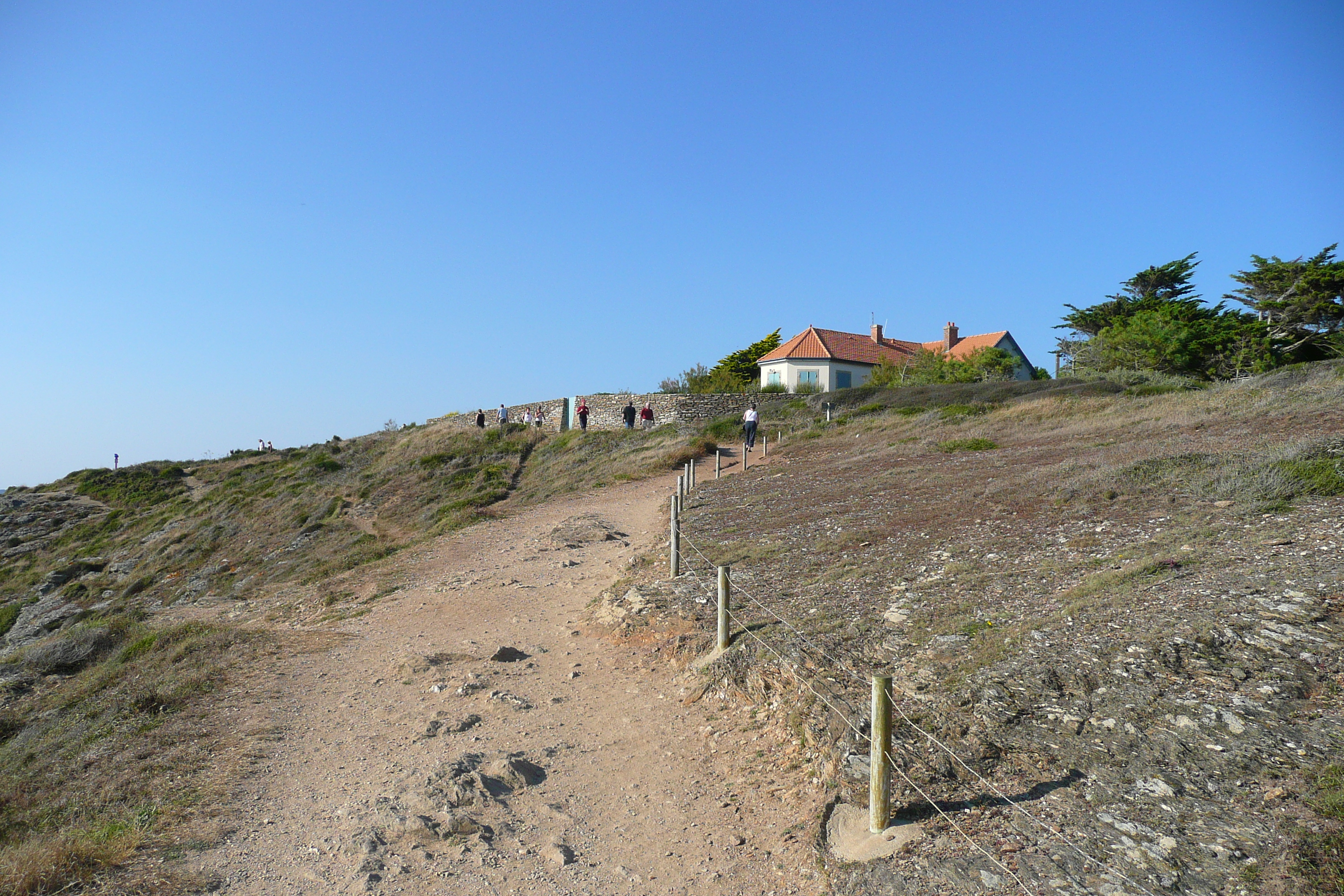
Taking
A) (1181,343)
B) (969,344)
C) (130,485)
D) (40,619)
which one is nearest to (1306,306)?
(1181,343)

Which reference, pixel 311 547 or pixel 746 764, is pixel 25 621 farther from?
pixel 746 764

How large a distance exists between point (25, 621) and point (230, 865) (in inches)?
1073

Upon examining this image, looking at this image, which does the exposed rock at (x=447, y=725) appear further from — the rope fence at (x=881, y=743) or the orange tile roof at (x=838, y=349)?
the orange tile roof at (x=838, y=349)

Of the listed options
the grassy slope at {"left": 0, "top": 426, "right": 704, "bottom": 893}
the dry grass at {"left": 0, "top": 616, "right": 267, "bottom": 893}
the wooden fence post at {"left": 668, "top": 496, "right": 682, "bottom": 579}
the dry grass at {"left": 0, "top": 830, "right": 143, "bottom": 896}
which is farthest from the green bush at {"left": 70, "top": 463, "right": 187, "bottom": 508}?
the dry grass at {"left": 0, "top": 830, "right": 143, "bottom": 896}

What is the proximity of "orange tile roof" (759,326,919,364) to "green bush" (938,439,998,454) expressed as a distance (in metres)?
31.6

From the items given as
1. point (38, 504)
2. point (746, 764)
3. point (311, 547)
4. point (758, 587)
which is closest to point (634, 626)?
point (758, 587)

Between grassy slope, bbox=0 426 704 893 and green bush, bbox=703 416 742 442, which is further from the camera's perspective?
green bush, bbox=703 416 742 442

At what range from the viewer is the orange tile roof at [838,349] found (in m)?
53.1

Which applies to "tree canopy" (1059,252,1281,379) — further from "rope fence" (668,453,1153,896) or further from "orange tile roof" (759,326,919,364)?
"rope fence" (668,453,1153,896)

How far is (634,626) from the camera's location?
390 inches

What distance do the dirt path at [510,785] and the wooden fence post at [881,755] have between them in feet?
1.79

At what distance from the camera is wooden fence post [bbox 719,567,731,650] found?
8.30 meters

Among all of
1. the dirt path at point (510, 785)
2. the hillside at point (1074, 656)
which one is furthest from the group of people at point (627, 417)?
the dirt path at point (510, 785)

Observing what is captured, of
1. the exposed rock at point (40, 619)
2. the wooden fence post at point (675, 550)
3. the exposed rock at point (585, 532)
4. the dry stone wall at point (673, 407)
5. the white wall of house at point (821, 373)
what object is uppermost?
the white wall of house at point (821, 373)
